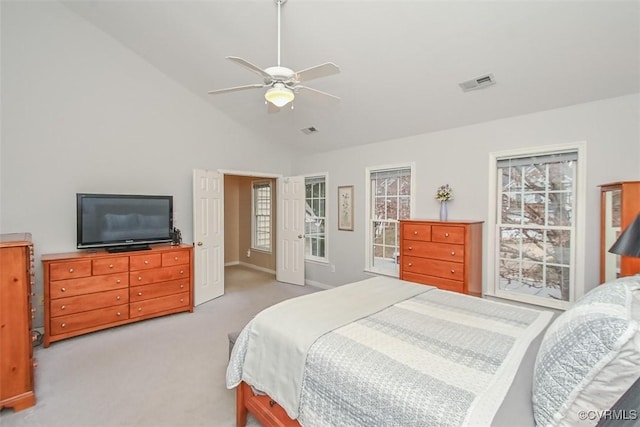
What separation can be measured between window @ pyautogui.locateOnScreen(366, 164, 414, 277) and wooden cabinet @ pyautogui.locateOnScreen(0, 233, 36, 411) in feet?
12.7

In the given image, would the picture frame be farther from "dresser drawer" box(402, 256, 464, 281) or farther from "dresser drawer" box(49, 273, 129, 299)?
"dresser drawer" box(49, 273, 129, 299)

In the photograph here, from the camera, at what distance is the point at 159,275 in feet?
12.3

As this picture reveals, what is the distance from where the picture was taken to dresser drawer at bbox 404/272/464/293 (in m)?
3.24

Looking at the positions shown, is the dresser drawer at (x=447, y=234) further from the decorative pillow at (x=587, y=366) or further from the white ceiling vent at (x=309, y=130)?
the white ceiling vent at (x=309, y=130)

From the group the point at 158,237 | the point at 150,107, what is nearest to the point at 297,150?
the point at 150,107

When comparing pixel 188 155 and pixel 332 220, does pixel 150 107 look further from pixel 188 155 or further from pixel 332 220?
pixel 332 220

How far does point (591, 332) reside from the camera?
39.3 inches

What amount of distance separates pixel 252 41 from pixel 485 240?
346cm

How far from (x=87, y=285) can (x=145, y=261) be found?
598mm

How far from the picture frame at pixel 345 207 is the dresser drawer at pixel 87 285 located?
10.3ft

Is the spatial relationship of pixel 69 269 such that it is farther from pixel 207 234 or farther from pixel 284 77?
pixel 284 77

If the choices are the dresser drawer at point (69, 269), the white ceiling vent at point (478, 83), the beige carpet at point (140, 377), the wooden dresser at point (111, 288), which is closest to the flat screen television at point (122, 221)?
the wooden dresser at point (111, 288)

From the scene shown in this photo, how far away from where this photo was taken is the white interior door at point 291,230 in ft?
17.6

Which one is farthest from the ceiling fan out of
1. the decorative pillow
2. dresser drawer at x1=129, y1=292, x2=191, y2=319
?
dresser drawer at x1=129, y1=292, x2=191, y2=319
